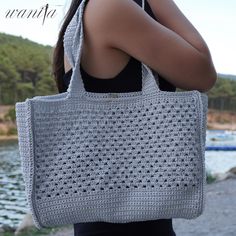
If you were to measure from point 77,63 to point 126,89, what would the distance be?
0.10 metres

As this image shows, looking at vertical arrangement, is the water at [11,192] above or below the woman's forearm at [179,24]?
below

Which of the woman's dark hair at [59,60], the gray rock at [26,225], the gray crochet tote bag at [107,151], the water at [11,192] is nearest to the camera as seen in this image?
the gray crochet tote bag at [107,151]

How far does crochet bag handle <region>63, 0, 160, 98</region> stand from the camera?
95cm

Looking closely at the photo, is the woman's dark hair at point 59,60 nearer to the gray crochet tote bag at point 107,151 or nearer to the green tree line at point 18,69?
the gray crochet tote bag at point 107,151

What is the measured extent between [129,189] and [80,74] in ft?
0.72

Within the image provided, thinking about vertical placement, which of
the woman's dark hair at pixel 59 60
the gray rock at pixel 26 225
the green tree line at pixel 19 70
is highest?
the woman's dark hair at pixel 59 60

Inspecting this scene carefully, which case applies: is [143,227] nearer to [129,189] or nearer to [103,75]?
[129,189]

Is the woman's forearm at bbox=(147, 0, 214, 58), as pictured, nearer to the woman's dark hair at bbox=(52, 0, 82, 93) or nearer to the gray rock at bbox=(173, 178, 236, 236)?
the woman's dark hair at bbox=(52, 0, 82, 93)

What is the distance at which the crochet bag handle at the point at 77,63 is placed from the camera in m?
0.95

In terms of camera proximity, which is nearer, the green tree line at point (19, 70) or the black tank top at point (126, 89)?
the black tank top at point (126, 89)

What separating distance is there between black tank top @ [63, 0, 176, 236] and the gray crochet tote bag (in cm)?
3

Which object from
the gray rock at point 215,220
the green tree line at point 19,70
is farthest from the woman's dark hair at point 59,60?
the green tree line at point 19,70

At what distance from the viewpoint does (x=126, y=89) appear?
0.98 metres

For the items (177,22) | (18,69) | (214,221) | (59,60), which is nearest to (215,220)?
(214,221)
